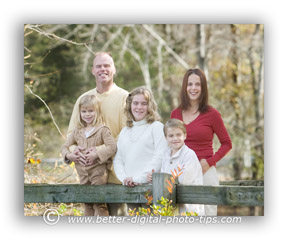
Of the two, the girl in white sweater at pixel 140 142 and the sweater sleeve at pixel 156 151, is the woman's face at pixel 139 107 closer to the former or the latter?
the girl in white sweater at pixel 140 142

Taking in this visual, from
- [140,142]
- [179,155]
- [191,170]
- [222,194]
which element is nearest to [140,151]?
[140,142]

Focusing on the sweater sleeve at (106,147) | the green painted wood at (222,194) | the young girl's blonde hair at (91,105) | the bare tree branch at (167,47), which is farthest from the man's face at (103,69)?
the bare tree branch at (167,47)

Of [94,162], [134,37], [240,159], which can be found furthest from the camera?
[134,37]

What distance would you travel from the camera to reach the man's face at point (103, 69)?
4.87 m

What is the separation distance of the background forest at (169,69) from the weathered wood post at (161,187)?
12.6ft

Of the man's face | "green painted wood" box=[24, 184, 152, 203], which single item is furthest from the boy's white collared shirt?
the man's face

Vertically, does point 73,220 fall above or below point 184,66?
below

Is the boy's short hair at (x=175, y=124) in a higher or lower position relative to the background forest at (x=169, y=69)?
lower

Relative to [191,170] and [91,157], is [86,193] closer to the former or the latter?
[91,157]

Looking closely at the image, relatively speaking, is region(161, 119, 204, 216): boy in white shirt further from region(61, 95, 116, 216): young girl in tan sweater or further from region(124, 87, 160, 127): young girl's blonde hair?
region(61, 95, 116, 216): young girl in tan sweater
